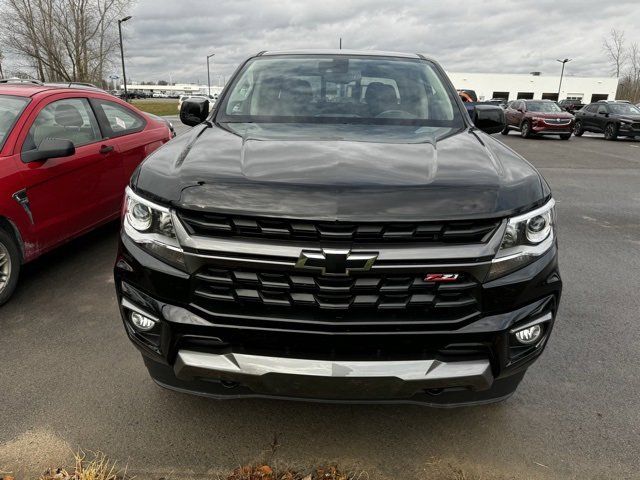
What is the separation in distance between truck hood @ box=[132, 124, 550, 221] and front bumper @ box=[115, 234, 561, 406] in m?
0.28

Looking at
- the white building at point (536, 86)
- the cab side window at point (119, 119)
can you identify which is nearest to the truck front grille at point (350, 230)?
the cab side window at point (119, 119)

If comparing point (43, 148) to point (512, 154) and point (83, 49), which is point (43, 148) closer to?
point (512, 154)

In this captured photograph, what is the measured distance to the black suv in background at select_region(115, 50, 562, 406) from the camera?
192cm

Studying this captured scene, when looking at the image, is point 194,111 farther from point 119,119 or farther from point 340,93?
point 119,119

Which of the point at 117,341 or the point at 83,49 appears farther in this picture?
the point at 83,49

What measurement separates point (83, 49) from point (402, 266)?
48.2 m

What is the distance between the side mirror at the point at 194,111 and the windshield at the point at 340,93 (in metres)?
0.35

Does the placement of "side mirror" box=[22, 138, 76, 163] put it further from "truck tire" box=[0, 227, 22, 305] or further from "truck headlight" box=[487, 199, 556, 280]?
"truck headlight" box=[487, 199, 556, 280]

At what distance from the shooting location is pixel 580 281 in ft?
15.1

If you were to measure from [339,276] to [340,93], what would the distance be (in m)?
1.80

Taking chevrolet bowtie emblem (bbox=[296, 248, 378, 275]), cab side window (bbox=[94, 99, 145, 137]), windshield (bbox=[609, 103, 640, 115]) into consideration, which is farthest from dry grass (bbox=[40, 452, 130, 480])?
windshield (bbox=[609, 103, 640, 115])

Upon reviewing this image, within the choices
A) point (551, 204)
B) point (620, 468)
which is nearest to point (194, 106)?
point (551, 204)

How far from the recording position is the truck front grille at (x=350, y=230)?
6.24ft

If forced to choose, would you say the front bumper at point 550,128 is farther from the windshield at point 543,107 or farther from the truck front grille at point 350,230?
the truck front grille at point 350,230
